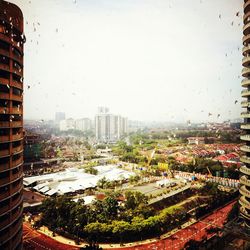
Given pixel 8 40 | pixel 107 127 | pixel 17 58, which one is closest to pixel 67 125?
pixel 107 127

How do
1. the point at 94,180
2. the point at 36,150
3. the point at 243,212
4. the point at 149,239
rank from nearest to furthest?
the point at 243,212, the point at 149,239, the point at 94,180, the point at 36,150


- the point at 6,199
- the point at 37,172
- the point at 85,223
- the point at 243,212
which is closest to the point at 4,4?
the point at 6,199

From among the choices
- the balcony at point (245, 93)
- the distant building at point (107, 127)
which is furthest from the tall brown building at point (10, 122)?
the distant building at point (107, 127)

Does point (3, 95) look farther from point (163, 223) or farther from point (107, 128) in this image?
point (107, 128)

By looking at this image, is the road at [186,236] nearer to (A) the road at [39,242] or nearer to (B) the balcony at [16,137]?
(A) the road at [39,242]

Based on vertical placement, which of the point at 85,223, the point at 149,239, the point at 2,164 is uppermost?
the point at 2,164

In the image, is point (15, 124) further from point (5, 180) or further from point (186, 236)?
point (186, 236)

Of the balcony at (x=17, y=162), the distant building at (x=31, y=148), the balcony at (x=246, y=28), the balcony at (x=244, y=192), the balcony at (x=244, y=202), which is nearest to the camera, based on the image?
the balcony at (x=17, y=162)

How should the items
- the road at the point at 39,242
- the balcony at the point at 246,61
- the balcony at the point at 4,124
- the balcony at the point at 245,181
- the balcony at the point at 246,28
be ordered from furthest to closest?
the road at the point at 39,242 → the balcony at the point at 245,181 → the balcony at the point at 246,61 → the balcony at the point at 246,28 → the balcony at the point at 4,124
